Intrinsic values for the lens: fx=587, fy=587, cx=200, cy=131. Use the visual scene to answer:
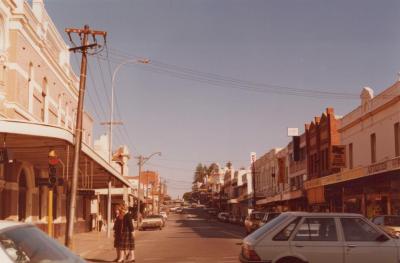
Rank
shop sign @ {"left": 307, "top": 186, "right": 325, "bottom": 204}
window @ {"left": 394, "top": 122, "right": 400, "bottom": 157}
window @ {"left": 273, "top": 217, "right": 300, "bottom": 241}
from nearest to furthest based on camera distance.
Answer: window @ {"left": 273, "top": 217, "right": 300, "bottom": 241}
window @ {"left": 394, "top": 122, "right": 400, "bottom": 157}
shop sign @ {"left": 307, "top": 186, "right": 325, "bottom": 204}

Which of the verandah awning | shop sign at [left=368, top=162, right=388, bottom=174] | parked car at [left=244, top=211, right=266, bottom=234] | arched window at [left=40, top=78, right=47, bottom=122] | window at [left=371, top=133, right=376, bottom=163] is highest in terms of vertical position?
arched window at [left=40, top=78, right=47, bottom=122]

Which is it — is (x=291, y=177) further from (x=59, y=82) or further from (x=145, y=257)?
(x=145, y=257)

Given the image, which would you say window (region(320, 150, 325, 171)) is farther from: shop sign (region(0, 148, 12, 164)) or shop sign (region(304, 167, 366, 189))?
shop sign (region(0, 148, 12, 164))

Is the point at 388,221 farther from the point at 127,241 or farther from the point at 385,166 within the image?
the point at 127,241

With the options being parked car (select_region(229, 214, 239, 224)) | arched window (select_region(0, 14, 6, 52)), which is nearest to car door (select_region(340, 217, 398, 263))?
arched window (select_region(0, 14, 6, 52))

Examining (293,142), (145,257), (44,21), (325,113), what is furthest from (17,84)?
(293,142)

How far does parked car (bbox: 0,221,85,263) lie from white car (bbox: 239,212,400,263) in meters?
5.35

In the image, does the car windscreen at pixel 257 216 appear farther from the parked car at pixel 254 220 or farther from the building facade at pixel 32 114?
the building facade at pixel 32 114

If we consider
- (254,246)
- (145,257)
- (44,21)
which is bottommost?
(145,257)

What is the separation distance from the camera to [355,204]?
39.2 metres

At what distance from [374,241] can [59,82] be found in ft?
102

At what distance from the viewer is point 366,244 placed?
36.5ft

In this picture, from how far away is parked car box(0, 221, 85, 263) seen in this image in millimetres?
5524

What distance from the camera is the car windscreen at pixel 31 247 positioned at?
5598mm
